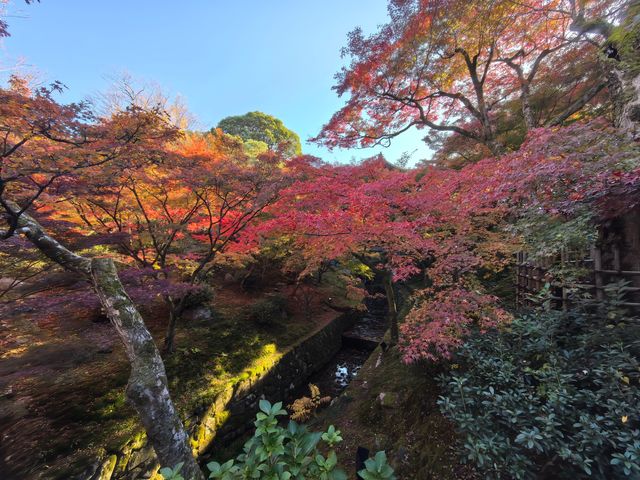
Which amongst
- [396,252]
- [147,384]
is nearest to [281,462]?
[147,384]

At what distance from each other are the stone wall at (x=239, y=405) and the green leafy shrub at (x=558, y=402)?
4387mm

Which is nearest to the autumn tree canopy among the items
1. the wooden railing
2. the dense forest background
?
the dense forest background

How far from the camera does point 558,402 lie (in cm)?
221

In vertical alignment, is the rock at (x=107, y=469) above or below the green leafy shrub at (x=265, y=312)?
below

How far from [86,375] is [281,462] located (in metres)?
6.12

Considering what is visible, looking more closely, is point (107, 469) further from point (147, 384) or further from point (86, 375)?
point (86, 375)

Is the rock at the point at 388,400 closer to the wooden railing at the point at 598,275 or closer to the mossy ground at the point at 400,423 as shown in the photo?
the mossy ground at the point at 400,423

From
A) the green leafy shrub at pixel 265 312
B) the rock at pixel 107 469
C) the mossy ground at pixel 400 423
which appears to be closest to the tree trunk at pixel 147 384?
the rock at pixel 107 469

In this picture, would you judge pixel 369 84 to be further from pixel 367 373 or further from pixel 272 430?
pixel 272 430

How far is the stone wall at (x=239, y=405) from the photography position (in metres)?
3.65

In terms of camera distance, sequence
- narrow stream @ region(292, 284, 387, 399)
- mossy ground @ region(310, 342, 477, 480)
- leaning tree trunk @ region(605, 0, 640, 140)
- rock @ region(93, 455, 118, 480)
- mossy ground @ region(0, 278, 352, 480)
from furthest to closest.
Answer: narrow stream @ region(292, 284, 387, 399) → leaning tree trunk @ region(605, 0, 640, 140) → mossy ground @ region(0, 278, 352, 480) → rock @ region(93, 455, 118, 480) → mossy ground @ region(310, 342, 477, 480)

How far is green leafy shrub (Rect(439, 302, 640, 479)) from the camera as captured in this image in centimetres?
194

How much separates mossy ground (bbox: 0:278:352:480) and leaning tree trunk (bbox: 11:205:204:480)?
1359 millimetres

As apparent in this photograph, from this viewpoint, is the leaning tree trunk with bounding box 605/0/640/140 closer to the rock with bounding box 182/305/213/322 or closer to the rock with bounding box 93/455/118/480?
the rock with bounding box 93/455/118/480
